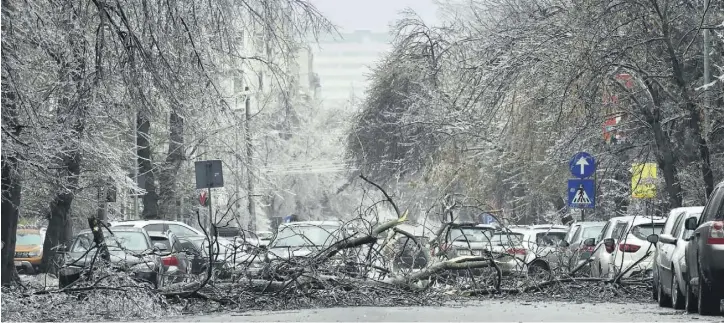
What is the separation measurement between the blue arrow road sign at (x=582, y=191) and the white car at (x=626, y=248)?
27.4ft

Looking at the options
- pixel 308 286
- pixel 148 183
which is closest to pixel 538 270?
pixel 308 286

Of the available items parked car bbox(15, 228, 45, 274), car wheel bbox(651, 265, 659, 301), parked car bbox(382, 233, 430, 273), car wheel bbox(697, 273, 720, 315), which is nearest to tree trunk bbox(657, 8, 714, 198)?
car wheel bbox(651, 265, 659, 301)

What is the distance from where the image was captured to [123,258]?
77.1ft

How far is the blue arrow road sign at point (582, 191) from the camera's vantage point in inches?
1398

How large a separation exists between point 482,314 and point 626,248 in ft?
24.2

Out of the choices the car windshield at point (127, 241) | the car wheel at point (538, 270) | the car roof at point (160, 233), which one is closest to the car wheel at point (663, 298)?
the car wheel at point (538, 270)

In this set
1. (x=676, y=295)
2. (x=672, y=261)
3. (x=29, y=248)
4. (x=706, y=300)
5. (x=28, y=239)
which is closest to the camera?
(x=706, y=300)

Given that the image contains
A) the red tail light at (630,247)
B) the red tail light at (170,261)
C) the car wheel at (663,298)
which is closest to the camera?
the car wheel at (663,298)

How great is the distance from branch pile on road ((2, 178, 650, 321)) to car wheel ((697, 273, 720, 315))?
436 centimetres

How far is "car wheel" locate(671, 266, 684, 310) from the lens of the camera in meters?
18.7

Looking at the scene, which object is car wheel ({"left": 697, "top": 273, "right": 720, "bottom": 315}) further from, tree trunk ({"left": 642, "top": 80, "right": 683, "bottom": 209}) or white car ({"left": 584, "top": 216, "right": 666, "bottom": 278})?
tree trunk ({"left": 642, "top": 80, "right": 683, "bottom": 209})

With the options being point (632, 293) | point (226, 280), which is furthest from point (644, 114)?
point (226, 280)

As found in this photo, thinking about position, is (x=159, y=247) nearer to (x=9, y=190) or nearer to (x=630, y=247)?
(x=9, y=190)

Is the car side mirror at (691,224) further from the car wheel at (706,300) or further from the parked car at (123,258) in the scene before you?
the parked car at (123,258)
